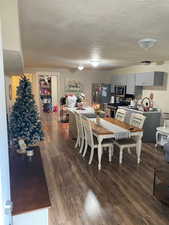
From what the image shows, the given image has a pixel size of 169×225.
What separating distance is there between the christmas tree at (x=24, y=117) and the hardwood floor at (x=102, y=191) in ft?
3.57

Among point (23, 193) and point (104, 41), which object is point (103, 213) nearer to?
point (23, 193)

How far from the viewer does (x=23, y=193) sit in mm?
1446

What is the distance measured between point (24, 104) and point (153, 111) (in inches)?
161

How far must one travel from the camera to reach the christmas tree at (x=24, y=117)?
204 cm

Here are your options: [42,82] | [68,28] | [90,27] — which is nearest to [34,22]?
[68,28]

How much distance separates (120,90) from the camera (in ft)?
22.4

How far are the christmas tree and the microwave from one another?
499cm

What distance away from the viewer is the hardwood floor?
6.99ft

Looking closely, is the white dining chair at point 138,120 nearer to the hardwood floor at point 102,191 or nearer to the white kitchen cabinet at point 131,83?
the hardwood floor at point 102,191

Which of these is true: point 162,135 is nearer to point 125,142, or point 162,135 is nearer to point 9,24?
point 125,142

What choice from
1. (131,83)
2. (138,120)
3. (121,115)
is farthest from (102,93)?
(138,120)

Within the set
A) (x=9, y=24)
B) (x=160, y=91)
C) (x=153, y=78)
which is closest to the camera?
(x=9, y=24)

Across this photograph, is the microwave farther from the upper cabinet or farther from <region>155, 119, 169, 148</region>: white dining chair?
<region>155, 119, 169, 148</region>: white dining chair

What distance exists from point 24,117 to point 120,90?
5.34 m
